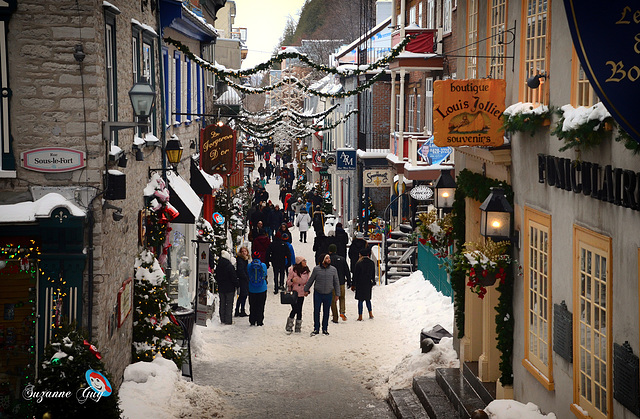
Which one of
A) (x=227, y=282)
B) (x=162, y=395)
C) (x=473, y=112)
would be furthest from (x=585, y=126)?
(x=227, y=282)

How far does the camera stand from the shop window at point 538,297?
9172 millimetres

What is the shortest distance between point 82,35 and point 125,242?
10.6 ft

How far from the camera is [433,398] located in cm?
1171

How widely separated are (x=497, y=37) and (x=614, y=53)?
7.01 metres

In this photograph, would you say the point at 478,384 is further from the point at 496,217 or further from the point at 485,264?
the point at 496,217

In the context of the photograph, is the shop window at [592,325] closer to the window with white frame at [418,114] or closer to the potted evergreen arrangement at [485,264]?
the potted evergreen arrangement at [485,264]

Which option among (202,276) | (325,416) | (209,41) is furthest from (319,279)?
(209,41)

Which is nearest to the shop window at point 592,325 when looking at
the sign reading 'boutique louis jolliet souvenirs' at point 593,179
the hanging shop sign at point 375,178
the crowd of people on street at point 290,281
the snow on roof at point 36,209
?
the sign reading 'boutique louis jolliet souvenirs' at point 593,179

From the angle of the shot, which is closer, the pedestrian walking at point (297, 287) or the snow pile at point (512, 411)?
the snow pile at point (512, 411)

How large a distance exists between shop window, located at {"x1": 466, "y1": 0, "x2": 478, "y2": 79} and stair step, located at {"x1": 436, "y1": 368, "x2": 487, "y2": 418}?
178 inches

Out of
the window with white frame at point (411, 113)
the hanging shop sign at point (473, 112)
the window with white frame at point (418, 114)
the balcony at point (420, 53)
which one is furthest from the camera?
the window with white frame at point (411, 113)

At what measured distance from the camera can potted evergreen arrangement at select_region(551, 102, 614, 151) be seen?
713 cm

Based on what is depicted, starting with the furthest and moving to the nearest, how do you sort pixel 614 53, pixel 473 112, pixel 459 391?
pixel 459 391
pixel 473 112
pixel 614 53

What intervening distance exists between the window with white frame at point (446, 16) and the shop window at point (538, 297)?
14.1 meters
